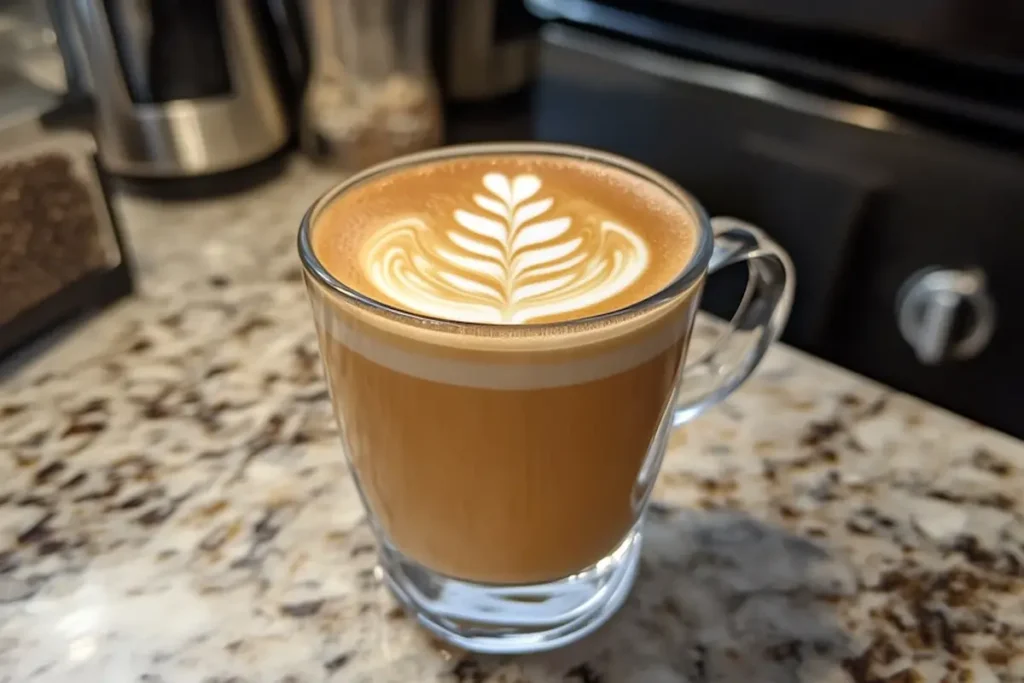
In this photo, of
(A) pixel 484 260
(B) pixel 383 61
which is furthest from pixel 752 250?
(B) pixel 383 61

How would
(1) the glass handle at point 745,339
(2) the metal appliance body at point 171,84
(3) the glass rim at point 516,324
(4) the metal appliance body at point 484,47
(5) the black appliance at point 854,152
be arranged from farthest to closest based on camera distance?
1. (4) the metal appliance body at point 484,47
2. (2) the metal appliance body at point 171,84
3. (5) the black appliance at point 854,152
4. (1) the glass handle at point 745,339
5. (3) the glass rim at point 516,324

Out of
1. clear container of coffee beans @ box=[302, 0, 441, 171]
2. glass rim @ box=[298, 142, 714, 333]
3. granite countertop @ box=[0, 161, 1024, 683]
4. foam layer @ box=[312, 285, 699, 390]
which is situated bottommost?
granite countertop @ box=[0, 161, 1024, 683]

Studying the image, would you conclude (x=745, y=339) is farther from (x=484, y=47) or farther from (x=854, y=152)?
(x=484, y=47)

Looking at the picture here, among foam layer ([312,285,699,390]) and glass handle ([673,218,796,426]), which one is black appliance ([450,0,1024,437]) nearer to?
glass handle ([673,218,796,426])

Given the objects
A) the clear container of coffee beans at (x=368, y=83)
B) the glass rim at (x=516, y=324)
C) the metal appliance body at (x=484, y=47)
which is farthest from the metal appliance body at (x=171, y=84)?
the glass rim at (x=516, y=324)

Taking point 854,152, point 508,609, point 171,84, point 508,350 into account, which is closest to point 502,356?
point 508,350

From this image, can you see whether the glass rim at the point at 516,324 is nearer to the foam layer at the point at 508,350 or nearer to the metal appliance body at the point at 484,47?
the foam layer at the point at 508,350

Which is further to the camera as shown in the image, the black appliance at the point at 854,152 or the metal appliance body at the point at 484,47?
the metal appliance body at the point at 484,47

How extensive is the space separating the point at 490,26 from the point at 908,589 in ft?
1.87

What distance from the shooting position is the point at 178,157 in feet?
2.44

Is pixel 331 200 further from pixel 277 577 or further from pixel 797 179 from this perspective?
pixel 797 179

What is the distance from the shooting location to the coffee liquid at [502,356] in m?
0.35

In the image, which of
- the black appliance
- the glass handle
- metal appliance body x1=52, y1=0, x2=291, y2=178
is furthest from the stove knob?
metal appliance body x1=52, y1=0, x2=291, y2=178

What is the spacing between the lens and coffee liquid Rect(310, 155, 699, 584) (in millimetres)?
346
